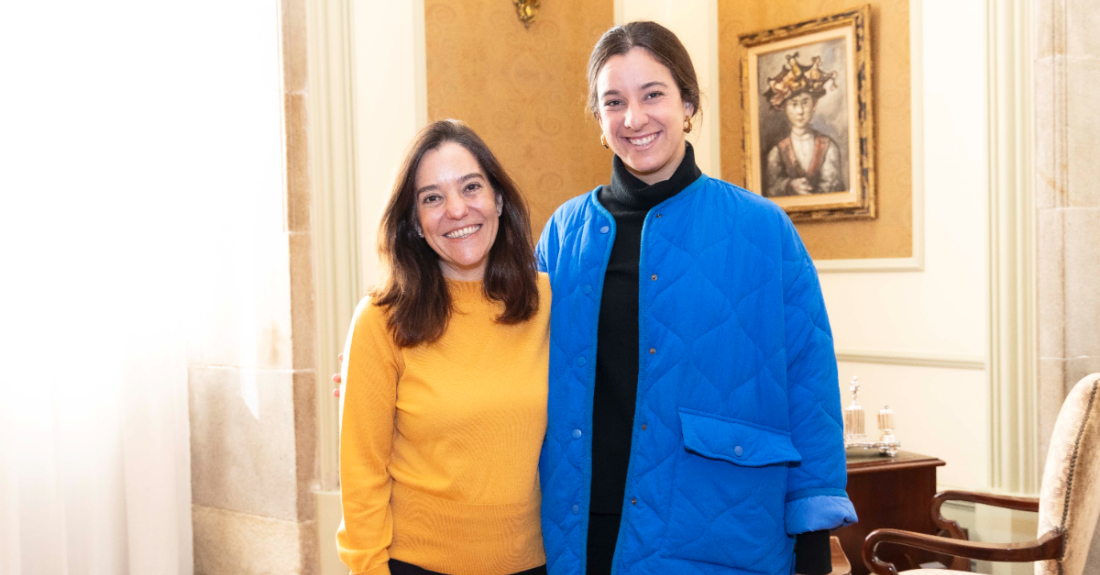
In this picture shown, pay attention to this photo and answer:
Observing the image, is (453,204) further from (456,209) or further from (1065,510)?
(1065,510)

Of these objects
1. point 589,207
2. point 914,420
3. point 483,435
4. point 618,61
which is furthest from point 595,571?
point 914,420

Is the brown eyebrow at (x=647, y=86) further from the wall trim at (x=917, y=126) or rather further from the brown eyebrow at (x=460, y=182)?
the wall trim at (x=917, y=126)

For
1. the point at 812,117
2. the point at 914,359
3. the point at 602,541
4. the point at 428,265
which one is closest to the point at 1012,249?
the point at 914,359

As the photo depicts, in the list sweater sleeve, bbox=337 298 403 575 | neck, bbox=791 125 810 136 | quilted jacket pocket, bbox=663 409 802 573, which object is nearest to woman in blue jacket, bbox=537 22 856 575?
quilted jacket pocket, bbox=663 409 802 573

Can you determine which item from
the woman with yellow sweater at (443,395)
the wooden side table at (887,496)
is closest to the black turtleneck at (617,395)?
the woman with yellow sweater at (443,395)

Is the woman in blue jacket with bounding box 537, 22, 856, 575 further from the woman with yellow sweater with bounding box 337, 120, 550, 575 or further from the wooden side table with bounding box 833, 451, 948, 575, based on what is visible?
the wooden side table with bounding box 833, 451, 948, 575

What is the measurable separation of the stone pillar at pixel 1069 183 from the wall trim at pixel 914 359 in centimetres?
92

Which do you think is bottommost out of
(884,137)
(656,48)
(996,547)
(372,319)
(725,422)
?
(996,547)

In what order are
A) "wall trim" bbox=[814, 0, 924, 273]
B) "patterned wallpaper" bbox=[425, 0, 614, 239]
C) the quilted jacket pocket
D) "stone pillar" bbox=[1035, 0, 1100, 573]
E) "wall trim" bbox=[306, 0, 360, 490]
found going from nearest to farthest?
the quilted jacket pocket < "stone pillar" bbox=[1035, 0, 1100, 573] < "wall trim" bbox=[306, 0, 360, 490] < "patterned wallpaper" bbox=[425, 0, 614, 239] < "wall trim" bbox=[814, 0, 924, 273]

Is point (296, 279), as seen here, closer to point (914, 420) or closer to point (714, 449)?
point (714, 449)

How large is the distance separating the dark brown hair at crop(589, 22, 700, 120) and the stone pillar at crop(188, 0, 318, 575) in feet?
5.37

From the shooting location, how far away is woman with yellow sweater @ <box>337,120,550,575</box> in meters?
1.44

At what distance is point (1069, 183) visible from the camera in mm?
2668

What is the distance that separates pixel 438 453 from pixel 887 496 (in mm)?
1891
